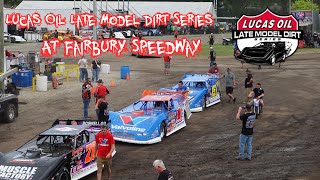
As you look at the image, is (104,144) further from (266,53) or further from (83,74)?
(266,53)

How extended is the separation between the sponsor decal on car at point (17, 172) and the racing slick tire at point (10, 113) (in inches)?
368

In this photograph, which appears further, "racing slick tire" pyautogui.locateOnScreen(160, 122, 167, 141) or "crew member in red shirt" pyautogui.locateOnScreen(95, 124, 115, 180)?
"racing slick tire" pyautogui.locateOnScreen(160, 122, 167, 141)

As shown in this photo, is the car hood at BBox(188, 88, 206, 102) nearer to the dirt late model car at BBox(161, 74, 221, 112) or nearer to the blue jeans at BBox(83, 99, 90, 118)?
the dirt late model car at BBox(161, 74, 221, 112)

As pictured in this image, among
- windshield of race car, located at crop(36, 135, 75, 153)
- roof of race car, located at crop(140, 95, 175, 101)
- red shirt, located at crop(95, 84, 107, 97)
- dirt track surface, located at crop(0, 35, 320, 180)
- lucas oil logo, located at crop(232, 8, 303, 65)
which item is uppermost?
lucas oil logo, located at crop(232, 8, 303, 65)

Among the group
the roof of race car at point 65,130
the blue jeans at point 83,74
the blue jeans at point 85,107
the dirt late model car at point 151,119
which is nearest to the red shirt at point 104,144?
the roof of race car at point 65,130

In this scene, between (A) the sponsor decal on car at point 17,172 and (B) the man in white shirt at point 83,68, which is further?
(B) the man in white shirt at point 83,68

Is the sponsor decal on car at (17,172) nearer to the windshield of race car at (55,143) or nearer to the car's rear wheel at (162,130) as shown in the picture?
the windshield of race car at (55,143)

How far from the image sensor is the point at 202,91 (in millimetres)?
24578

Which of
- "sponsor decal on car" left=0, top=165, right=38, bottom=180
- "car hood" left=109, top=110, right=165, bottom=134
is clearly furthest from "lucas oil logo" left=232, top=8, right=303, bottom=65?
"sponsor decal on car" left=0, top=165, right=38, bottom=180

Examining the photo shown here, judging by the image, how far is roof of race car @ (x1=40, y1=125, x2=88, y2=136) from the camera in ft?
48.3

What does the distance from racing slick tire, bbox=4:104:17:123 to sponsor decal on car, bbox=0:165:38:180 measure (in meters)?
9.35

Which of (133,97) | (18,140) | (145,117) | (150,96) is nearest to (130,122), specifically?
(145,117)

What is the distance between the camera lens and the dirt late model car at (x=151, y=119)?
60.0 feet

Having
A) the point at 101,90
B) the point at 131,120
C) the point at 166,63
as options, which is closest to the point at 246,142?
the point at 131,120
